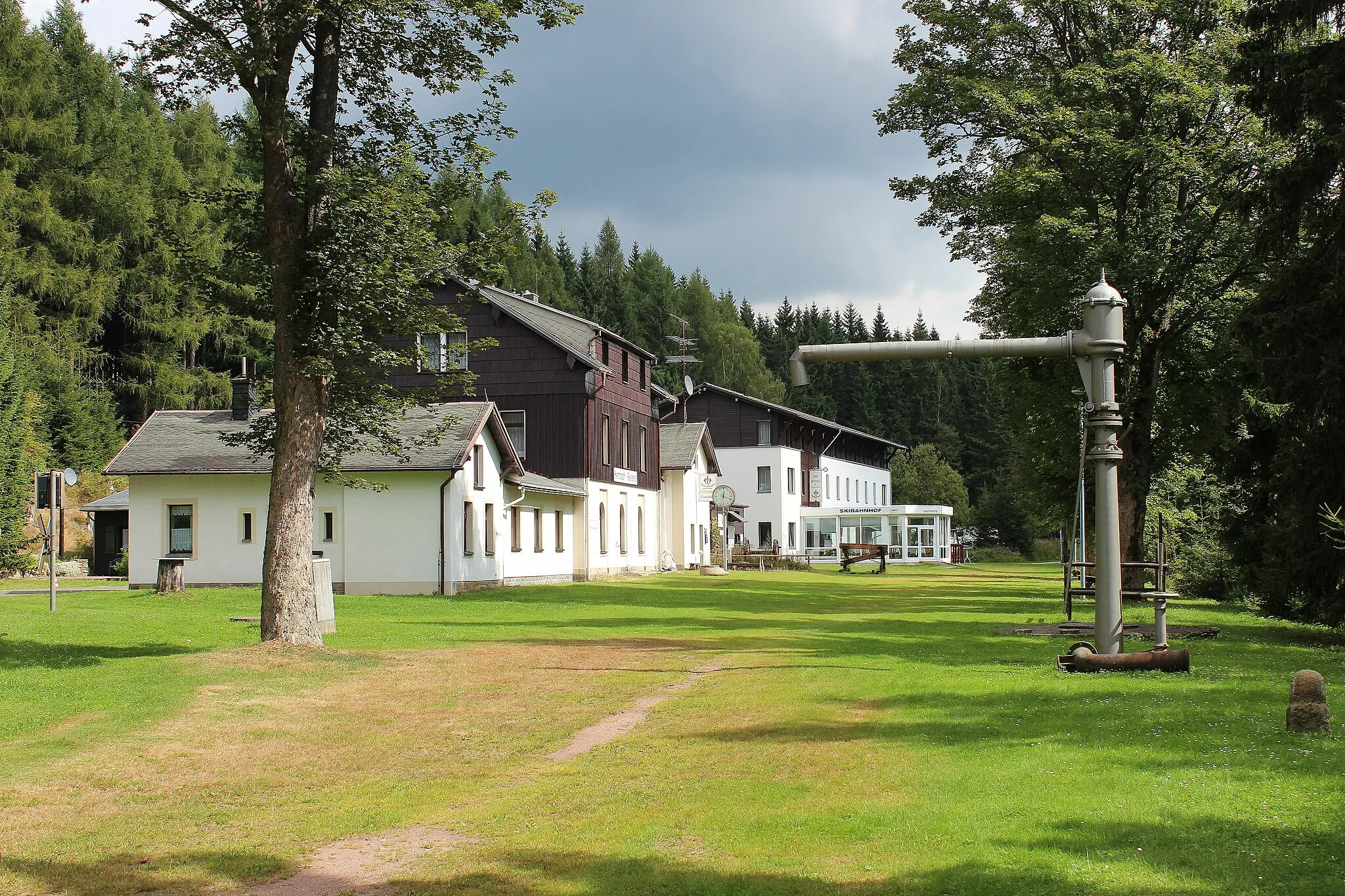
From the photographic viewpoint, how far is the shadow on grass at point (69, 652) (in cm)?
1400

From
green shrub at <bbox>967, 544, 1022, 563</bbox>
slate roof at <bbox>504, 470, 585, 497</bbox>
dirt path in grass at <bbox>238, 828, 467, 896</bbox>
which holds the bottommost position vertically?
green shrub at <bbox>967, 544, 1022, 563</bbox>

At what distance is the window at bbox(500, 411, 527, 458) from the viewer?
38.8 metres

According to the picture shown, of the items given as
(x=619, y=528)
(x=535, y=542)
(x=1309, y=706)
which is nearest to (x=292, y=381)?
(x=1309, y=706)

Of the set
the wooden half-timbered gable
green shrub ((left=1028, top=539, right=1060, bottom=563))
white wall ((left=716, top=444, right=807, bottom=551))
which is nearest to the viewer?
the wooden half-timbered gable

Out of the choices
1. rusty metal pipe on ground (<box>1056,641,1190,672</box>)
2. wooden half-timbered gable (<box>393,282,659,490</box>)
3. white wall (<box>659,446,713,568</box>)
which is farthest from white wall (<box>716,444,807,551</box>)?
rusty metal pipe on ground (<box>1056,641,1190,672</box>)

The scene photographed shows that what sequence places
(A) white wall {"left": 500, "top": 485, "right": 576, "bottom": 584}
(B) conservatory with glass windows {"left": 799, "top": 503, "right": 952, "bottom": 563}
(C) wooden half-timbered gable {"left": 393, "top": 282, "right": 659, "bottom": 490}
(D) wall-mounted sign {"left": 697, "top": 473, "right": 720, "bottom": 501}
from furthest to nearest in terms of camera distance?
1. (B) conservatory with glass windows {"left": 799, "top": 503, "right": 952, "bottom": 563}
2. (D) wall-mounted sign {"left": 697, "top": 473, "right": 720, "bottom": 501}
3. (C) wooden half-timbered gable {"left": 393, "top": 282, "right": 659, "bottom": 490}
4. (A) white wall {"left": 500, "top": 485, "right": 576, "bottom": 584}

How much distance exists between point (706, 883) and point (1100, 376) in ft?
31.4

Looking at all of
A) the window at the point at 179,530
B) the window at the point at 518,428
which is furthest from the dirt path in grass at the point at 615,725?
the window at the point at 518,428

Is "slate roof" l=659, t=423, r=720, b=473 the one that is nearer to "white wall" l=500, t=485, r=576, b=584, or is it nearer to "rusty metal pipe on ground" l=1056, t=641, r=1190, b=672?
"white wall" l=500, t=485, r=576, b=584

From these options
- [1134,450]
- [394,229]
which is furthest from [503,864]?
[1134,450]

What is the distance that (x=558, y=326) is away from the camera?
4088 cm

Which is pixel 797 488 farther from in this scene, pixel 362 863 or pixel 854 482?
pixel 362 863

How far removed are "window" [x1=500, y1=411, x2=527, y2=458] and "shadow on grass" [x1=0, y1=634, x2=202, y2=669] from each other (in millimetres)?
22652

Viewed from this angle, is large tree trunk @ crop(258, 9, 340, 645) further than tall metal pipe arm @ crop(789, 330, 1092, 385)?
Yes
